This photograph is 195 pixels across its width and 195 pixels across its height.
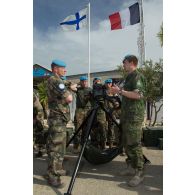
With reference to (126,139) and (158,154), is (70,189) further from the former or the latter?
(158,154)

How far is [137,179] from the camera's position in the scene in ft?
11.4

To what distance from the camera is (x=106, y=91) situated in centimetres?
376

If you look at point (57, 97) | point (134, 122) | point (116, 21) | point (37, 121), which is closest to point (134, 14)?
point (116, 21)

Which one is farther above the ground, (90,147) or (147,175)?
(90,147)

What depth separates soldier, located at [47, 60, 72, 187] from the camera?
3393mm

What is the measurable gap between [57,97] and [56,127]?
16.0 inches

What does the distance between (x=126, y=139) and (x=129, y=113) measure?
0.38 metres

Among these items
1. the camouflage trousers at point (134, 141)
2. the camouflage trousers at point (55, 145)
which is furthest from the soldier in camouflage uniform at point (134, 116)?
the camouflage trousers at point (55, 145)

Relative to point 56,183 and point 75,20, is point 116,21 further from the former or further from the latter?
point 56,183

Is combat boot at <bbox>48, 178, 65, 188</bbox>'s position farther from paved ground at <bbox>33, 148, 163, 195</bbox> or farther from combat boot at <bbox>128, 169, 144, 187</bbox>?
combat boot at <bbox>128, 169, 144, 187</bbox>

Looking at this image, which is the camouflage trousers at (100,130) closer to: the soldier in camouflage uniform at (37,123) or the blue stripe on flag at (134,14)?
the soldier in camouflage uniform at (37,123)

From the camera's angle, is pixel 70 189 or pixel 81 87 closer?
pixel 70 189

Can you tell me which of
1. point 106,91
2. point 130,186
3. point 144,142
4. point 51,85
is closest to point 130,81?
point 106,91

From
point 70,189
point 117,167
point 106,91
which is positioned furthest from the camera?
point 117,167
